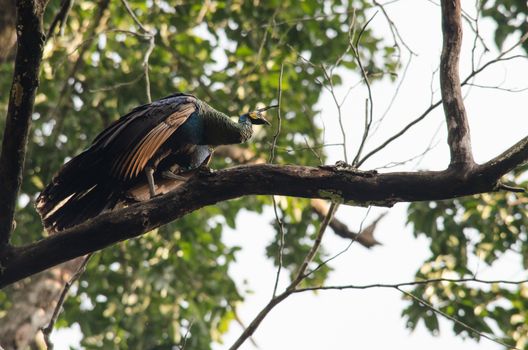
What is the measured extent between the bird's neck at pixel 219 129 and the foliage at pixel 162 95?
2535 millimetres

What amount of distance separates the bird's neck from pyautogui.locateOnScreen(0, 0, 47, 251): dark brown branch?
4.42 feet

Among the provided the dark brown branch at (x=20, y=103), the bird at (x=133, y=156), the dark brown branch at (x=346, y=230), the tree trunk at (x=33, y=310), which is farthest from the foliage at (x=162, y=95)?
the dark brown branch at (x=20, y=103)

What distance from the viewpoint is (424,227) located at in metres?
6.21

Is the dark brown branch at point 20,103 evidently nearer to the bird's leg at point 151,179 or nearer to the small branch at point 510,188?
the bird's leg at point 151,179

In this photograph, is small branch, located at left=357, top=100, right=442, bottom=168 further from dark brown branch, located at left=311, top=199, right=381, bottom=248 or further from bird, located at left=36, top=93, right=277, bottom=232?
dark brown branch, located at left=311, top=199, right=381, bottom=248

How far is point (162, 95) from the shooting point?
6.94m

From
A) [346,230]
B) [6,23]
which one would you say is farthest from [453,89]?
[346,230]

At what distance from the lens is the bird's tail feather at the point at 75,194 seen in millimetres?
3527

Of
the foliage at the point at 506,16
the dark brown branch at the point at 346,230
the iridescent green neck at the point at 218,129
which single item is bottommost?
the iridescent green neck at the point at 218,129

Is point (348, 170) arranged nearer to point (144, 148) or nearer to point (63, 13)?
point (144, 148)

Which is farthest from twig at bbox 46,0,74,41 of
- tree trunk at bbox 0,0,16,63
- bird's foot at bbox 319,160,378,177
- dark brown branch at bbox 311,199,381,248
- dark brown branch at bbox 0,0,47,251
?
dark brown branch at bbox 311,199,381,248

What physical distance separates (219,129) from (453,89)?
4.98 ft

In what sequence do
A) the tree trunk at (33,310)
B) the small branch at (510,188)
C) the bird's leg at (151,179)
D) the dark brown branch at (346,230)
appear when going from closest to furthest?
1. the small branch at (510,188)
2. the bird's leg at (151,179)
3. the tree trunk at (33,310)
4. the dark brown branch at (346,230)

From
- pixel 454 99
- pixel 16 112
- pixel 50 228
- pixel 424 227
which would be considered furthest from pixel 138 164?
pixel 424 227
